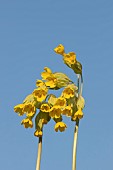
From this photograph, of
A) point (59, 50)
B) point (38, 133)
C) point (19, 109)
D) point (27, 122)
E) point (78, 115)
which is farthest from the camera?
point (59, 50)

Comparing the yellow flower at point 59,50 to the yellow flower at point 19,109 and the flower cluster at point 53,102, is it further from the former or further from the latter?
the yellow flower at point 19,109

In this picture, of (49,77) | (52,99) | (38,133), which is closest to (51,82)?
(49,77)

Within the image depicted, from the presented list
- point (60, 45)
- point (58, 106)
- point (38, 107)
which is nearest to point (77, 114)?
point (58, 106)

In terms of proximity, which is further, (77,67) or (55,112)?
(77,67)

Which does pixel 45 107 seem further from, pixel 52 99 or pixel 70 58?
pixel 70 58

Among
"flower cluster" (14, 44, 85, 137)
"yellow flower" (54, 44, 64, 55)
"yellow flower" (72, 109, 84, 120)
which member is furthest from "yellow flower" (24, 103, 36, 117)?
"yellow flower" (54, 44, 64, 55)

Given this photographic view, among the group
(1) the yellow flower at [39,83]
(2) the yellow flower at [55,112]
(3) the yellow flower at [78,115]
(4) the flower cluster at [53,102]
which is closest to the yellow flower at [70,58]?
(4) the flower cluster at [53,102]

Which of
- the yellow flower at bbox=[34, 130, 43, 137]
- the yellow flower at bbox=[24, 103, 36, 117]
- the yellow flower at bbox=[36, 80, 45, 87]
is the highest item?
the yellow flower at bbox=[36, 80, 45, 87]

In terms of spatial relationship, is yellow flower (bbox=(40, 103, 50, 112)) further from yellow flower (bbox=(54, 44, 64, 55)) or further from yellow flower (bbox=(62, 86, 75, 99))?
yellow flower (bbox=(54, 44, 64, 55))
